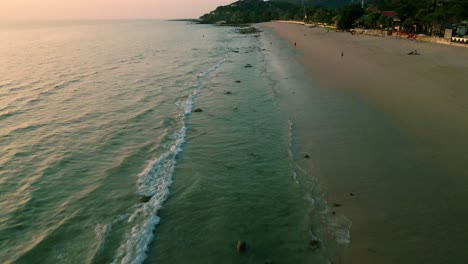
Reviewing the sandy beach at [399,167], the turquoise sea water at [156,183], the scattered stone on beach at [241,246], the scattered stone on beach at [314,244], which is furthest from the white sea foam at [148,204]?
the sandy beach at [399,167]

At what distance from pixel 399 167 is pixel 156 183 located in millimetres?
8658

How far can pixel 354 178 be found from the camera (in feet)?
38.2

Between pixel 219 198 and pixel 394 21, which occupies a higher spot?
pixel 394 21

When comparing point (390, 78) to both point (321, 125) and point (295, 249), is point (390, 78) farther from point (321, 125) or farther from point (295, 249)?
point (295, 249)

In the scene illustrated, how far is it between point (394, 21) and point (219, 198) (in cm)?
8705

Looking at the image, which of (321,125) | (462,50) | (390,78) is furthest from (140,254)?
(462,50)

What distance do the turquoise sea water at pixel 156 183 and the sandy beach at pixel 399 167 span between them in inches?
33.7

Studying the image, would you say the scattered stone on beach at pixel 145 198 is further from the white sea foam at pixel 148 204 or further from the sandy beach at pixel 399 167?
the sandy beach at pixel 399 167

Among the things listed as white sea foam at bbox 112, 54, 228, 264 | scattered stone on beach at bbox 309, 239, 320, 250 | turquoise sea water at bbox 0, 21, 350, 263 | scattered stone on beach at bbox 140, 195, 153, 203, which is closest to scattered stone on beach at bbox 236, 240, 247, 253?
turquoise sea water at bbox 0, 21, 350, 263

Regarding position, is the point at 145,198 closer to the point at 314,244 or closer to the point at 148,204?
the point at 148,204

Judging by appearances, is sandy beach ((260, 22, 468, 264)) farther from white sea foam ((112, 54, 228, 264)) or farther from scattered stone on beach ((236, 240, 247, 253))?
white sea foam ((112, 54, 228, 264))

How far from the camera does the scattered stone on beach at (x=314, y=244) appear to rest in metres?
8.45

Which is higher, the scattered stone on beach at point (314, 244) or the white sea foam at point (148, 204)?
the scattered stone on beach at point (314, 244)

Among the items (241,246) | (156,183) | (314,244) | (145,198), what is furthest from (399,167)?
(145,198)
